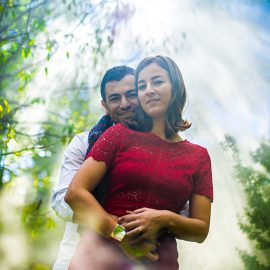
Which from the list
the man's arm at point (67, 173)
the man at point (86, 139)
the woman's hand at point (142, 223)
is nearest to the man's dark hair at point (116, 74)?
the man at point (86, 139)

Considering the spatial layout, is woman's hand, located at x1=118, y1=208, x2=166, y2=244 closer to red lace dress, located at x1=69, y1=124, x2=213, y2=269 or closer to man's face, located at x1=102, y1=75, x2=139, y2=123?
red lace dress, located at x1=69, y1=124, x2=213, y2=269

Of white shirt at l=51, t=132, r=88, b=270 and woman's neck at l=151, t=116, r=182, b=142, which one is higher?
woman's neck at l=151, t=116, r=182, b=142

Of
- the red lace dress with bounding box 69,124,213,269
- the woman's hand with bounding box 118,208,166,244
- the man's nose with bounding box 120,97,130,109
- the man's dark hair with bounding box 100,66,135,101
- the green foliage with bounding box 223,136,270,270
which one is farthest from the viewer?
the green foliage with bounding box 223,136,270,270

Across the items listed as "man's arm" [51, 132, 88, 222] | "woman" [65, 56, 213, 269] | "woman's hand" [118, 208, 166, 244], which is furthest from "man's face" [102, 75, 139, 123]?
"woman's hand" [118, 208, 166, 244]

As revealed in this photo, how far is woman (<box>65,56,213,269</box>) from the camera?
1.45 meters

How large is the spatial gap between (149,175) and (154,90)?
1.47ft

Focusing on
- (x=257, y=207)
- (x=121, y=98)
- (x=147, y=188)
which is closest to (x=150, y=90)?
(x=147, y=188)

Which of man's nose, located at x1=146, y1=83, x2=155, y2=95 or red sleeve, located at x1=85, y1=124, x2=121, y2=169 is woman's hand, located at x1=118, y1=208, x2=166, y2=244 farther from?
man's nose, located at x1=146, y1=83, x2=155, y2=95

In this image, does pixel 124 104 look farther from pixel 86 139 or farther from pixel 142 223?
pixel 142 223

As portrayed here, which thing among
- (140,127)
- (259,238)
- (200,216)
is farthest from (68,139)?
(259,238)

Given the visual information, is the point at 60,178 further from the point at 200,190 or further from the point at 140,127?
the point at 200,190

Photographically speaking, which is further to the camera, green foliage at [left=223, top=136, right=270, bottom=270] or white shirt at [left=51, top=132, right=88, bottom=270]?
green foliage at [left=223, top=136, right=270, bottom=270]

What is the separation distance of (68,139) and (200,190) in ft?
9.31

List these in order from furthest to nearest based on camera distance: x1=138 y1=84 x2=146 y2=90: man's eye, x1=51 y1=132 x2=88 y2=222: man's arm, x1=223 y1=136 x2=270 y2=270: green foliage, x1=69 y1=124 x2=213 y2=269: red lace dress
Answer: x1=223 y1=136 x2=270 y2=270: green foliage
x1=51 y1=132 x2=88 y2=222: man's arm
x1=138 y1=84 x2=146 y2=90: man's eye
x1=69 y1=124 x2=213 y2=269: red lace dress
